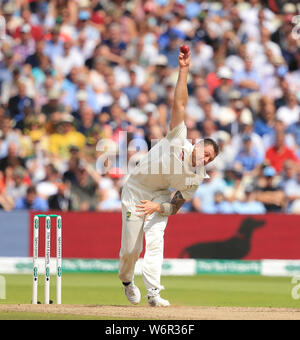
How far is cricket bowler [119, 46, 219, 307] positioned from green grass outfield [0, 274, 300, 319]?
128 cm

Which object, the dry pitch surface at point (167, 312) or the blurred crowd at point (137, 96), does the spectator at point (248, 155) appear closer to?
the blurred crowd at point (137, 96)

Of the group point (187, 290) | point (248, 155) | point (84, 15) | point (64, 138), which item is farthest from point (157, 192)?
point (84, 15)

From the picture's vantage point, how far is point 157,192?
943cm

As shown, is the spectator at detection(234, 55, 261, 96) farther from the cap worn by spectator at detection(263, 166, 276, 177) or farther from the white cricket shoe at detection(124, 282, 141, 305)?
the white cricket shoe at detection(124, 282, 141, 305)

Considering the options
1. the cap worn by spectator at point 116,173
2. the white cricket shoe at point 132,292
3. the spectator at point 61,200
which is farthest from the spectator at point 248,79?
the white cricket shoe at point 132,292

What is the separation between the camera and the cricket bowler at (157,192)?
29.9 feet

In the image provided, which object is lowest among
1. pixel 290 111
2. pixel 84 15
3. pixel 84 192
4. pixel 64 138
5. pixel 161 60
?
pixel 84 192

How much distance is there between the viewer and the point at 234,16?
18797 millimetres

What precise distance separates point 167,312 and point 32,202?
7191 millimetres

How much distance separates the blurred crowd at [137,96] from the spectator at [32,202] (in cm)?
2

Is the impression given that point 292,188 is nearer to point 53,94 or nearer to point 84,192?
point 84,192

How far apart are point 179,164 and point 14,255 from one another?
688cm
